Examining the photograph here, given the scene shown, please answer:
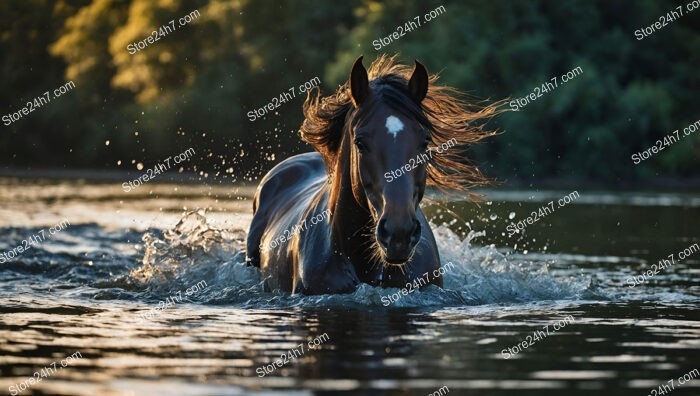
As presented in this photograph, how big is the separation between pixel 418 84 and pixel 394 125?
21.7 inches

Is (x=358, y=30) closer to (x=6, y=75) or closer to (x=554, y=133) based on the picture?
(x=554, y=133)

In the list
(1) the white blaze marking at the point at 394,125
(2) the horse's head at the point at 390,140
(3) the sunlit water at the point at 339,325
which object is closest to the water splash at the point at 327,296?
(3) the sunlit water at the point at 339,325

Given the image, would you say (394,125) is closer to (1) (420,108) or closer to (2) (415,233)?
(1) (420,108)

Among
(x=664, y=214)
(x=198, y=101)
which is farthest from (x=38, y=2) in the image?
(x=664, y=214)

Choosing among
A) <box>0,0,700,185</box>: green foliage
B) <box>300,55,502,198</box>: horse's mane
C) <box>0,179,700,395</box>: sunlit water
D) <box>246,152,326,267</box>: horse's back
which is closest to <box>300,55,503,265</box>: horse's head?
<box>300,55,502,198</box>: horse's mane

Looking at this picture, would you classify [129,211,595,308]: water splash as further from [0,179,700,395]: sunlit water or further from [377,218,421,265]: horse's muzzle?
[377,218,421,265]: horse's muzzle

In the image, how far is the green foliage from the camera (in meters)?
38.5

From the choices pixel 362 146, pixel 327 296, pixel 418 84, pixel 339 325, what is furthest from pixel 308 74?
pixel 362 146

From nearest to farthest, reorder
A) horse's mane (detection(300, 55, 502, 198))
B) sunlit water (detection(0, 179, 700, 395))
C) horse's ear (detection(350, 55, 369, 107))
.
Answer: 1. sunlit water (detection(0, 179, 700, 395))
2. horse's ear (detection(350, 55, 369, 107))
3. horse's mane (detection(300, 55, 502, 198))

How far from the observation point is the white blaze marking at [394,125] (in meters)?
8.14

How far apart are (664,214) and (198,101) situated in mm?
28553

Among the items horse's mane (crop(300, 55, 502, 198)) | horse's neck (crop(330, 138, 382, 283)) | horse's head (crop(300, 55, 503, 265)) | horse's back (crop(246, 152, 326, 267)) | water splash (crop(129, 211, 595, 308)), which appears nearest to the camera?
horse's head (crop(300, 55, 503, 265))

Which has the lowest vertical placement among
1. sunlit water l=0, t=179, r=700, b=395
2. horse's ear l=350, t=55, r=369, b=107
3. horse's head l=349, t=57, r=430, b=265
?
sunlit water l=0, t=179, r=700, b=395

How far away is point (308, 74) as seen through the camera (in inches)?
1886
